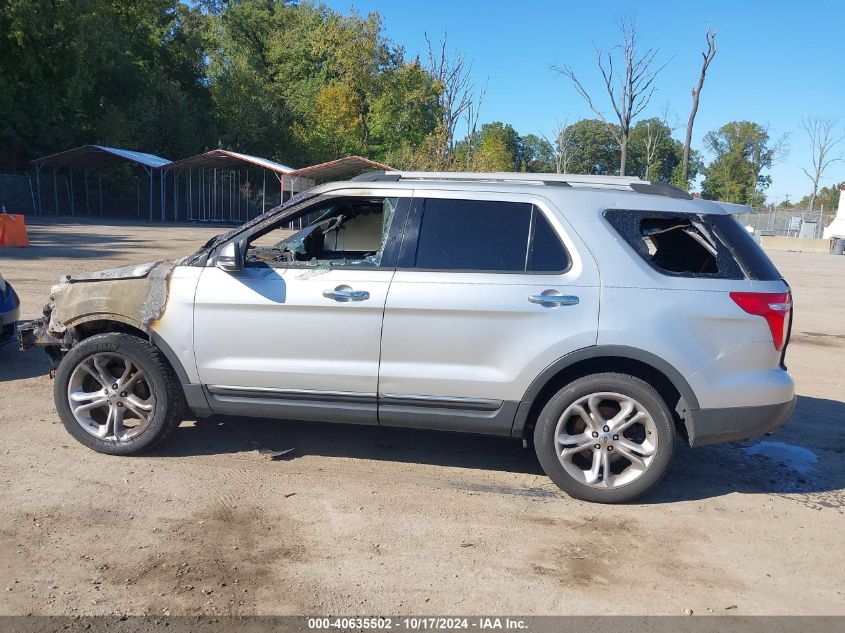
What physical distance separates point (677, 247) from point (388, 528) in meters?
2.51

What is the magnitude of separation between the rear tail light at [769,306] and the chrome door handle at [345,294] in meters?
2.21

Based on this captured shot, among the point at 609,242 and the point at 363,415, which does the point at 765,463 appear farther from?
the point at 363,415

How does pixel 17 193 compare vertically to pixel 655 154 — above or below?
below

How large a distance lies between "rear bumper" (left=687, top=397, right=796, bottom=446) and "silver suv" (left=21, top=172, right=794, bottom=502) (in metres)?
0.01

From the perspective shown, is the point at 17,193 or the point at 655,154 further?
the point at 655,154

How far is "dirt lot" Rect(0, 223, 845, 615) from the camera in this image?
10.9 ft

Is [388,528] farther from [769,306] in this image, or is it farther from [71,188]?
[71,188]

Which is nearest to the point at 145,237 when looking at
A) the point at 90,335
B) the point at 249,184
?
the point at 249,184

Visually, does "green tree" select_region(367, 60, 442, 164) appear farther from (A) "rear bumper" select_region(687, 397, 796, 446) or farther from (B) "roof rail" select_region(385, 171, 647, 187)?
(A) "rear bumper" select_region(687, 397, 796, 446)

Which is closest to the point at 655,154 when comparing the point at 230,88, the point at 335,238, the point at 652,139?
the point at 652,139

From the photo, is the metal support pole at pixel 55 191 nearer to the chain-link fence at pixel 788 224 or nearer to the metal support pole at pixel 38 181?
the metal support pole at pixel 38 181

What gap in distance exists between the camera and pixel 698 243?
4543mm

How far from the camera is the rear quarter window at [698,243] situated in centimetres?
428

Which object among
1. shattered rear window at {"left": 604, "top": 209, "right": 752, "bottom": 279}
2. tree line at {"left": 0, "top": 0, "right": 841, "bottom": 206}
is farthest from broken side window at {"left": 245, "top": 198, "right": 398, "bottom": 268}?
tree line at {"left": 0, "top": 0, "right": 841, "bottom": 206}
